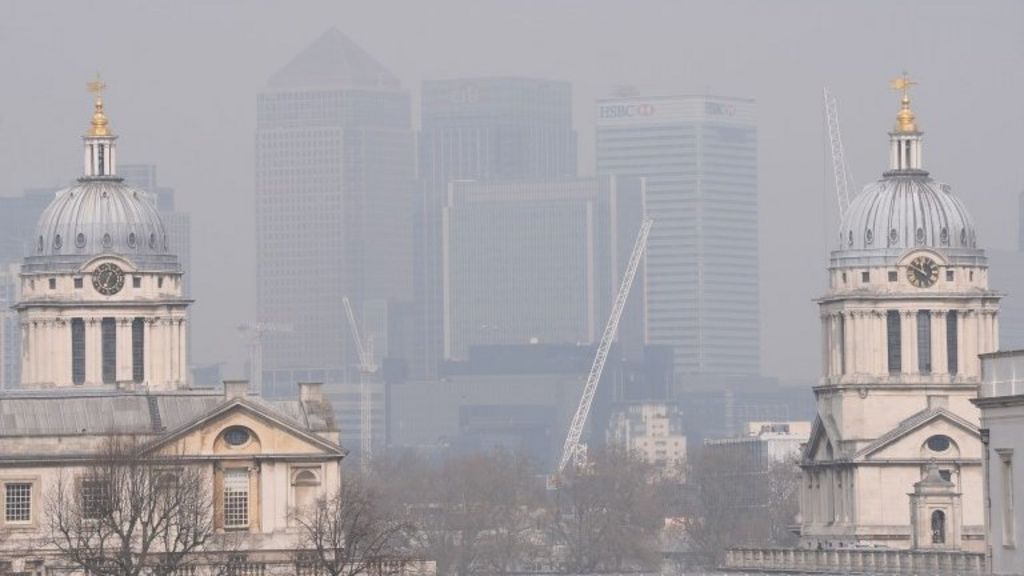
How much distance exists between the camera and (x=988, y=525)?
124m

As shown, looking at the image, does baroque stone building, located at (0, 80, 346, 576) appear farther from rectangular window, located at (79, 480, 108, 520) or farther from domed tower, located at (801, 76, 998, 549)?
domed tower, located at (801, 76, 998, 549)

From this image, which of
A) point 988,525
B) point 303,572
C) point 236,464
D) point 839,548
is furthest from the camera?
point 839,548

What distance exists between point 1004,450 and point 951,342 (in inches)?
2944

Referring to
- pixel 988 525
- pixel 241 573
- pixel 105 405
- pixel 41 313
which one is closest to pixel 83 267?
pixel 41 313

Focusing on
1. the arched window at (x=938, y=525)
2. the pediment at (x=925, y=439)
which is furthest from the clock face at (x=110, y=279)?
the arched window at (x=938, y=525)

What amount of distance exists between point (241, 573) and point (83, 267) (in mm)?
36358

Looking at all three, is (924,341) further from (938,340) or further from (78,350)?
(78,350)

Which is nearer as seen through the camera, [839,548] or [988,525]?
[988,525]

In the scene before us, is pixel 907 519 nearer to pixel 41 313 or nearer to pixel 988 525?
pixel 41 313

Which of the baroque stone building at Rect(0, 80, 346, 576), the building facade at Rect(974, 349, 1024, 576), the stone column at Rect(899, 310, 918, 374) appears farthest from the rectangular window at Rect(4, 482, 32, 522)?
the building facade at Rect(974, 349, 1024, 576)

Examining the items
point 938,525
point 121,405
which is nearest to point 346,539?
point 121,405

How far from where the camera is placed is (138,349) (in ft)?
632

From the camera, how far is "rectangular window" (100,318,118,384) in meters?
192

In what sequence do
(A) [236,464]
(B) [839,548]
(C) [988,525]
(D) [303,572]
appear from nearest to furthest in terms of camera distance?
(C) [988,525] → (D) [303,572] → (A) [236,464] → (B) [839,548]
